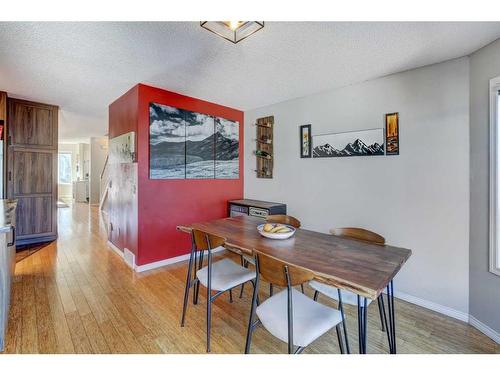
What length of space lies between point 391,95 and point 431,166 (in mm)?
855

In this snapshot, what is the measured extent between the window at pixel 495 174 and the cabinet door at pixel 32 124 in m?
5.78

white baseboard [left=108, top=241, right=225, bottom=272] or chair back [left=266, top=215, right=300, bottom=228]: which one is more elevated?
chair back [left=266, top=215, right=300, bottom=228]

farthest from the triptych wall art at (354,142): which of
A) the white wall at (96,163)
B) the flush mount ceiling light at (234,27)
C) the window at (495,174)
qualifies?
the white wall at (96,163)

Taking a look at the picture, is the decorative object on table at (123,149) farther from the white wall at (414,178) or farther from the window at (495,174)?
the window at (495,174)

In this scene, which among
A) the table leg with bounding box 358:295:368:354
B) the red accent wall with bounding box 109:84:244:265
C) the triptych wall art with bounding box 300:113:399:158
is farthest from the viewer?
the red accent wall with bounding box 109:84:244:265

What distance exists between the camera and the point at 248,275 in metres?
1.89

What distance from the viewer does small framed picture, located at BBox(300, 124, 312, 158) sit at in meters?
3.26

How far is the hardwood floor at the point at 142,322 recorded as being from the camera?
5.69 feet

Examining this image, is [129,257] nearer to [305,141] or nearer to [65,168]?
[305,141]

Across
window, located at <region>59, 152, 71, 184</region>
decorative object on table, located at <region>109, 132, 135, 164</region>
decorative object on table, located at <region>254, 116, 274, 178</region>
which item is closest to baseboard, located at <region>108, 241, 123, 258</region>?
decorative object on table, located at <region>109, 132, 135, 164</region>

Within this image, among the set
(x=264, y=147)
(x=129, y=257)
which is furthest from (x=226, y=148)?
(x=129, y=257)

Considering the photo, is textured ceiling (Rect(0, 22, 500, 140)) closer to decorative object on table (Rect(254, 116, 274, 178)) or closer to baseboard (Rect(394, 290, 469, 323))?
decorative object on table (Rect(254, 116, 274, 178))
